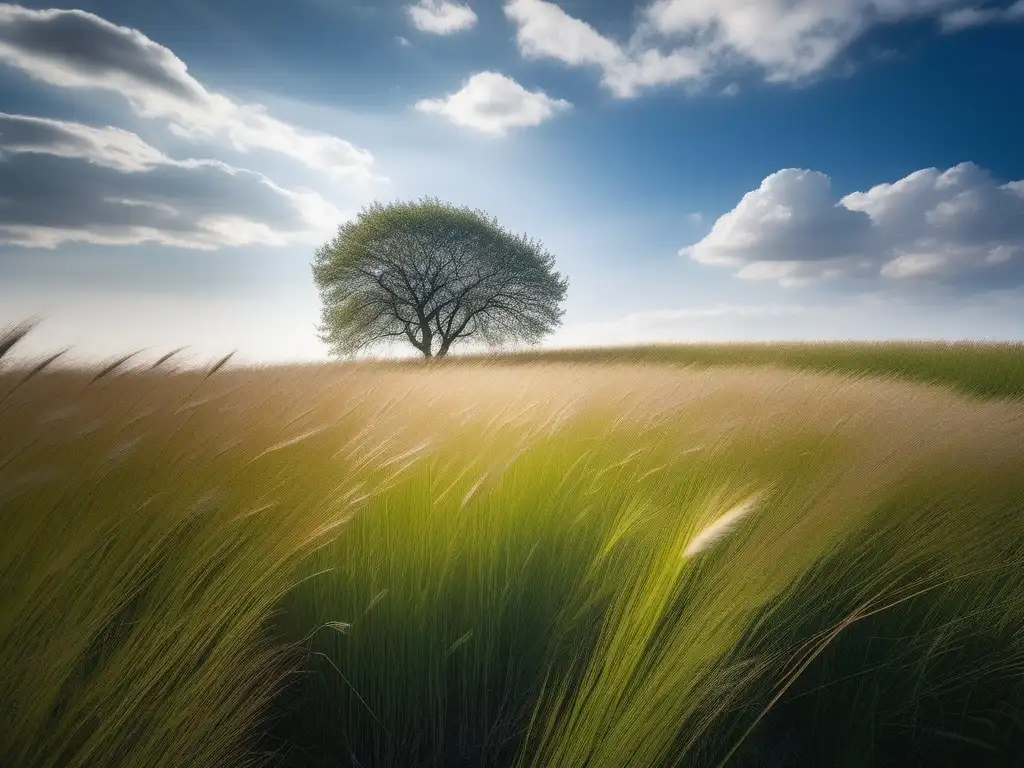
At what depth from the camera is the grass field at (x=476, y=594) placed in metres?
0.69

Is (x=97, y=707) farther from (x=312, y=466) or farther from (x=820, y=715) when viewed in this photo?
(x=820, y=715)

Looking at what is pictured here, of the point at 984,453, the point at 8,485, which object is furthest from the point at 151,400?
the point at 984,453

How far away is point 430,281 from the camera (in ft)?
59.8

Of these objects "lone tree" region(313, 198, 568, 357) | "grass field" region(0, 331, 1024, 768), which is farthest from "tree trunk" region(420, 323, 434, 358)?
"grass field" region(0, 331, 1024, 768)

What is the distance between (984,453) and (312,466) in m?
1.77

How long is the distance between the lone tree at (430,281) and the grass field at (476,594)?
54.5 feet

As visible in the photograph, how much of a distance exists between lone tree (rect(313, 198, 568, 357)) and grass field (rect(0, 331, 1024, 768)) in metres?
16.6

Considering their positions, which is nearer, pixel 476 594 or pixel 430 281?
pixel 476 594

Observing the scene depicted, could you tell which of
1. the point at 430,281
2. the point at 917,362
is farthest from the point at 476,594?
the point at 430,281

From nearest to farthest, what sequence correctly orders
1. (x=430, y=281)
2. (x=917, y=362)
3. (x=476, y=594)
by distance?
(x=476, y=594) → (x=917, y=362) → (x=430, y=281)

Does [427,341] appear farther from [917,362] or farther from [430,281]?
[917,362]

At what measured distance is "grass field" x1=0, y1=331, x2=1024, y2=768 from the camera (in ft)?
2.26

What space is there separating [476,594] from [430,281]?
58.1ft

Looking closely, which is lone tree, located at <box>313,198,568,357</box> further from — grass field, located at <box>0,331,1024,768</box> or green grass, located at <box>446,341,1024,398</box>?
grass field, located at <box>0,331,1024,768</box>
